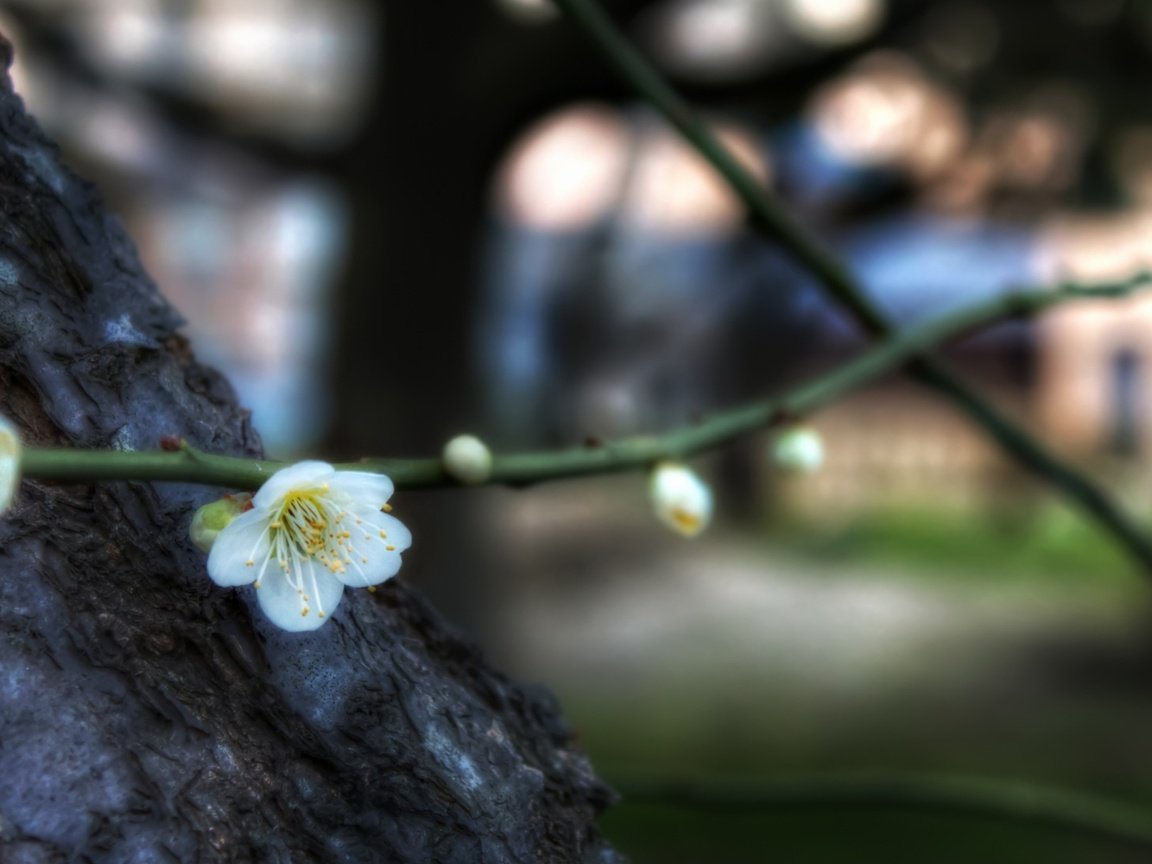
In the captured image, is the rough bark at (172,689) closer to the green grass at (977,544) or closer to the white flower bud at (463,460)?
the white flower bud at (463,460)

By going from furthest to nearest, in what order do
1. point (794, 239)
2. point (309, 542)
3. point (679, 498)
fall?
point (794, 239) < point (679, 498) < point (309, 542)

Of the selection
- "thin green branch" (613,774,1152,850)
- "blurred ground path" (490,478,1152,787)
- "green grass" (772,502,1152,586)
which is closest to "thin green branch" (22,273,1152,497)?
"thin green branch" (613,774,1152,850)

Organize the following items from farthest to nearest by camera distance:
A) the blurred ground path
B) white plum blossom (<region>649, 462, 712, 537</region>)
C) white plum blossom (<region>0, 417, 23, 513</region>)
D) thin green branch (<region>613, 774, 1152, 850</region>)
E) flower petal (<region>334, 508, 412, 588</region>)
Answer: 1. the blurred ground path
2. thin green branch (<region>613, 774, 1152, 850</region>)
3. white plum blossom (<region>649, 462, 712, 537</region>)
4. flower petal (<region>334, 508, 412, 588</region>)
5. white plum blossom (<region>0, 417, 23, 513</region>)

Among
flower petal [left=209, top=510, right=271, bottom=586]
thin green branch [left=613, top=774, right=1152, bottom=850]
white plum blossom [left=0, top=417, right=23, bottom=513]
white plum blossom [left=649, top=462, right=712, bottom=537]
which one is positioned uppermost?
thin green branch [left=613, top=774, right=1152, bottom=850]

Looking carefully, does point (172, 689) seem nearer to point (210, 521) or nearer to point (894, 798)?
point (210, 521)

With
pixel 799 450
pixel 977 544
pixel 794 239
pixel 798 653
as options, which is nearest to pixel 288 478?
pixel 799 450

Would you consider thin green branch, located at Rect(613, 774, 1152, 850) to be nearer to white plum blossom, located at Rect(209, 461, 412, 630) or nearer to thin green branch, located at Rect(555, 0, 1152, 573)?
thin green branch, located at Rect(555, 0, 1152, 573)
